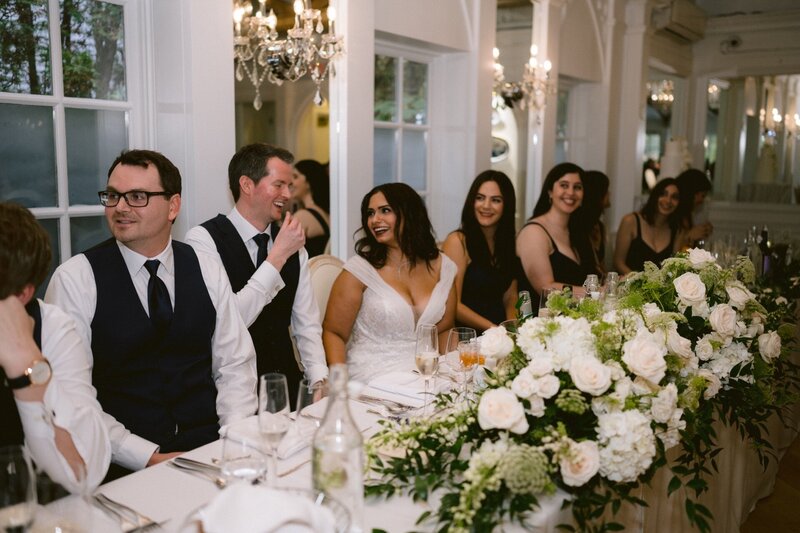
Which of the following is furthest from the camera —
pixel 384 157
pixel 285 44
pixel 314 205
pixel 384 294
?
pixel 314 205

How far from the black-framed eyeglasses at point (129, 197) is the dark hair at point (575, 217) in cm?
275

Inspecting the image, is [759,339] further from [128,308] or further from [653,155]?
[653,155]

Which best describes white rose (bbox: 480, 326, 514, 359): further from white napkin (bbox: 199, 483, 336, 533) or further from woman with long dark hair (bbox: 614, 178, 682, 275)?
woman with long dark hair (bbox: 614, 178, 682, 275)

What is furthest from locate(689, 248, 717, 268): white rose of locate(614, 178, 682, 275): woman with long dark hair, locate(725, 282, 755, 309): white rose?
locate(614, 178, 682, 275): woman with long dark hair

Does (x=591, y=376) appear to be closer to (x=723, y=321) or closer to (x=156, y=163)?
(x=723, y=321)

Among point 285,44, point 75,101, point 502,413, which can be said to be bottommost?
point 502,413

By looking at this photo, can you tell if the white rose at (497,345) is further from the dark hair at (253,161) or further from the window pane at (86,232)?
the window pane at (86,232)

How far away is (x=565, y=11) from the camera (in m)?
6.31

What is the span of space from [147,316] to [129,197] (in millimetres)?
368

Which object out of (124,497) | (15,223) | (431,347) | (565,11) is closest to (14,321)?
(15,223)

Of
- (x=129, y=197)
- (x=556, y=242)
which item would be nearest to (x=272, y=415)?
(x=129, y=197)

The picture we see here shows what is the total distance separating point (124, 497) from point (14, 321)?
0.43 meters

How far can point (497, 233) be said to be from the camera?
4.04 m

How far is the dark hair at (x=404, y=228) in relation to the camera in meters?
3.24
